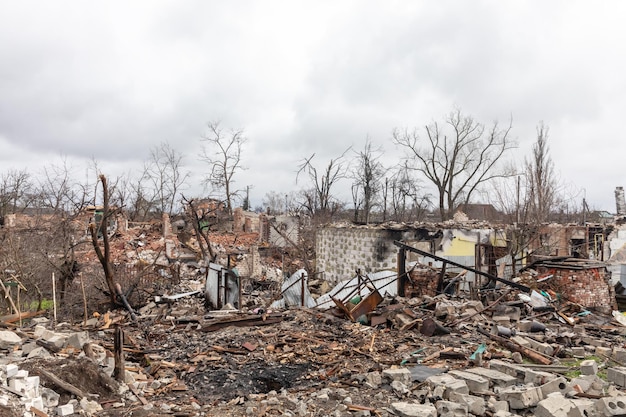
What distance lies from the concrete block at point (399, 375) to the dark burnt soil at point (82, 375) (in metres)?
3.80

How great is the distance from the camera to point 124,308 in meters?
12.0

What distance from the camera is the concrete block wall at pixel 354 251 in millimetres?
14742

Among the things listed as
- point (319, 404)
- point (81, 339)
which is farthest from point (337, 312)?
point (81, 339)

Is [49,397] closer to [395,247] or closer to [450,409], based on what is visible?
[450,409]

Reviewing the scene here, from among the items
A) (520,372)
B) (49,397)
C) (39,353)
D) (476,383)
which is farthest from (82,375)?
(520,372)

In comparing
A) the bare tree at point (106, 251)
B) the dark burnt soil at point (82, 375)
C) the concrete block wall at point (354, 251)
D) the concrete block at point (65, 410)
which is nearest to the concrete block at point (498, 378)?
the dark burnt soil at point (82, 375)

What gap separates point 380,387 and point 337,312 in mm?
4160

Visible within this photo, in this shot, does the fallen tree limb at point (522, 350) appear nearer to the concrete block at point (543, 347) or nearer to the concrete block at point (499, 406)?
the concrete block at point (543, 347)

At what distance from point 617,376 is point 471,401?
2.45 metres

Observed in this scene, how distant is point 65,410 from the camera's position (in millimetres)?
5031

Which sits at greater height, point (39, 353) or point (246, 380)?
point (39, 353)

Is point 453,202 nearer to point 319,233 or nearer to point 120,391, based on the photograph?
point 319,233

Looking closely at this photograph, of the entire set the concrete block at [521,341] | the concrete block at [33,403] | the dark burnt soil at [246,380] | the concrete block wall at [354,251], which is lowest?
the dark burnt soil at [246,380]

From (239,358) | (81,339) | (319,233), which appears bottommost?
(239,358)
